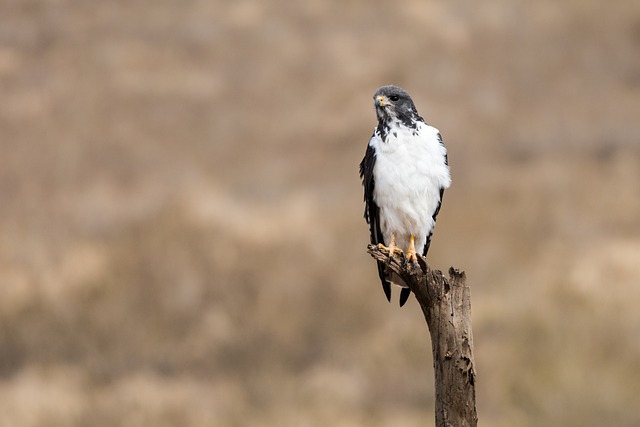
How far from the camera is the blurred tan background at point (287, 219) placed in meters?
13.4

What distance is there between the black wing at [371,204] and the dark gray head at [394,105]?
0.28 m

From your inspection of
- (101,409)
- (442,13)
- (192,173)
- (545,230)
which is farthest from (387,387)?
(442,13)

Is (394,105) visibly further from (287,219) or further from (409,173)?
(287,219)

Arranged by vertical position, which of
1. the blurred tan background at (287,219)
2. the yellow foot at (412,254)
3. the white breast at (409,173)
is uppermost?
the blurred tan background at (287,219)

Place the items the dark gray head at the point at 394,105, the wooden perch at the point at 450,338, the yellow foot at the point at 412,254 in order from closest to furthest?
the wooden perch at the point at 450,338, the yellow foot at the point at 412,254, the dark gray head at the point at 394,105

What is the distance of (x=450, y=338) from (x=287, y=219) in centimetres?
1096

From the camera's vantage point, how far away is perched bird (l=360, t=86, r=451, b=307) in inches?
259

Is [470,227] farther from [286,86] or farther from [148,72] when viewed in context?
[148,72]

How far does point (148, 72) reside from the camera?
79.7ft

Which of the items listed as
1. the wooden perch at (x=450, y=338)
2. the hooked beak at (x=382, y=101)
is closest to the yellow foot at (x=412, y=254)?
the wooden perch at (x=450, y=338)

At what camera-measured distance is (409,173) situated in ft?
21.6

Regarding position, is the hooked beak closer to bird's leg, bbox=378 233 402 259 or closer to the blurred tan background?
bird's leg, bbox=378 233 402 259

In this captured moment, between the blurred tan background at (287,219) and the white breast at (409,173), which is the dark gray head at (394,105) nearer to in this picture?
the white breast at (409,173)

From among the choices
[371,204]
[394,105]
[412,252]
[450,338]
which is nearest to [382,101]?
[394,105]
